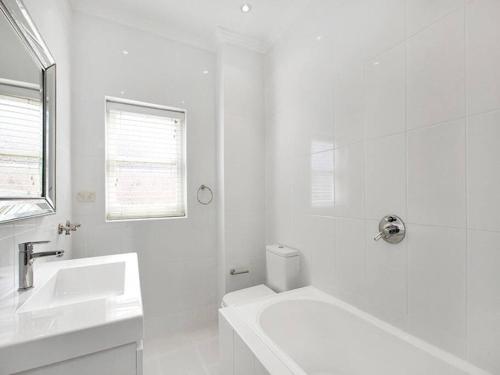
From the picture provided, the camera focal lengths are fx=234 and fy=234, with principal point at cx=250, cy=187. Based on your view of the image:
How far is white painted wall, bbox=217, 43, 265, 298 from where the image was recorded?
219cm

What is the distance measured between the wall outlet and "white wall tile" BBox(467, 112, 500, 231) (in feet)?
7.64

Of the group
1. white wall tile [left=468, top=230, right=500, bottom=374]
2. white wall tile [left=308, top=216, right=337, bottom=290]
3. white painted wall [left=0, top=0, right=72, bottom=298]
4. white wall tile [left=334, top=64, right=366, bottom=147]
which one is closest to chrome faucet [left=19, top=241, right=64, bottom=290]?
white painted wall [left=0, top=0, right=72, bottom=298]

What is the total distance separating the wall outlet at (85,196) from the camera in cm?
181

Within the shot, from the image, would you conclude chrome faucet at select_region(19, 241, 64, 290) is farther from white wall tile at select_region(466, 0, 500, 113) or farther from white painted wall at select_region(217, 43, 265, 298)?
white wall tile at select_region(466, 0, 500, 113)

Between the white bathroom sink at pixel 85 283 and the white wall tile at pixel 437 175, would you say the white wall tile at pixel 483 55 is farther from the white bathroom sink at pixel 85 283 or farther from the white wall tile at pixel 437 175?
the white bathroom sink at pixel 85 283

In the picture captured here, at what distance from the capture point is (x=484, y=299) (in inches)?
36.9

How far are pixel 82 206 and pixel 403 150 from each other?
2210mm

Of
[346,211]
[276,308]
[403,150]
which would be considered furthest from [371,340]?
[403,150]

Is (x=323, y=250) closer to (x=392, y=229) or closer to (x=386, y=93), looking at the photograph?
(x=392, y=229)

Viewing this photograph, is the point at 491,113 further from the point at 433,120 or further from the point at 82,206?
the point at 82,206

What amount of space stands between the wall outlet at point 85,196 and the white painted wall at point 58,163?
0.09m

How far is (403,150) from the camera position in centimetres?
121

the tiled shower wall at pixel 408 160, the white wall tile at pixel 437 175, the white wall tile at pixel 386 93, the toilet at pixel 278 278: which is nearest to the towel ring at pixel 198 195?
the toilet at pixel 278 278

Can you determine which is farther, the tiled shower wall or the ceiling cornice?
the ceiling cornice
